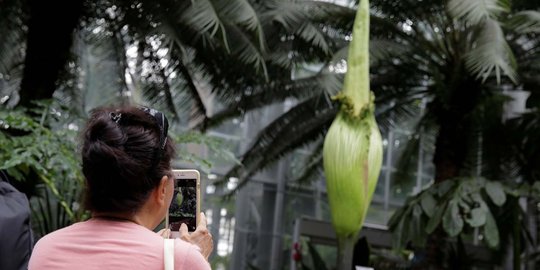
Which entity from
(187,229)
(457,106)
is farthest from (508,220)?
(187,229)

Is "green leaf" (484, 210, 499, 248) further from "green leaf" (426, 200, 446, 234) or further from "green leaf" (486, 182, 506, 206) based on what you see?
"green leaf" (426, 200, 446, 234)

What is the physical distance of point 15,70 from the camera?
775cm

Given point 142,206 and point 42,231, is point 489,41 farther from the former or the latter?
point 142,206

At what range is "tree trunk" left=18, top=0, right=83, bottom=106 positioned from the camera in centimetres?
592

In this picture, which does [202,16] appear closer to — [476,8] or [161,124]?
[476,8]

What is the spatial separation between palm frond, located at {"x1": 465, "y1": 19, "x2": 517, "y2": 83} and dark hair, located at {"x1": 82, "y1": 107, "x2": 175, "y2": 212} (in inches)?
189

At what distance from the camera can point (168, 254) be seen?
4.23 ft

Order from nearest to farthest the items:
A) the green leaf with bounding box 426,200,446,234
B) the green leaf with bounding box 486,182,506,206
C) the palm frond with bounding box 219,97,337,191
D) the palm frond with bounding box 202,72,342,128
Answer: the green leaf with bounding box 486,182,506,206 → the green leaf with bounding box 426,200,446,234 → the palm frond with bounding box 202,72,342,128 → the palm frond with bounding box 219,97,337,191

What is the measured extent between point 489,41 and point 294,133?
9.67 ft

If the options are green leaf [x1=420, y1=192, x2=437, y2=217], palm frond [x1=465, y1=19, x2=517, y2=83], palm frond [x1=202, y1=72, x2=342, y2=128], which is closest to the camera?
palm frond [x1=465, y1=19, x2=517, y2=83]

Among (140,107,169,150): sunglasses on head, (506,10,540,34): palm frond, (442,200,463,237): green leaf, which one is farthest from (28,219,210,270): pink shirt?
(506,10,540,34): palm frond

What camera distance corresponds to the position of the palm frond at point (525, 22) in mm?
6688

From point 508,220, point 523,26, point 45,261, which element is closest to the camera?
point 45,261

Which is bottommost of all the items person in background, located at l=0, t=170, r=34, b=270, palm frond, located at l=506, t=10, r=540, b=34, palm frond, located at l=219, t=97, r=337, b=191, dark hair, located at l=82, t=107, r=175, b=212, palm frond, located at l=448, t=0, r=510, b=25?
person in background, located at l=0, t=170, r=34, b=270
